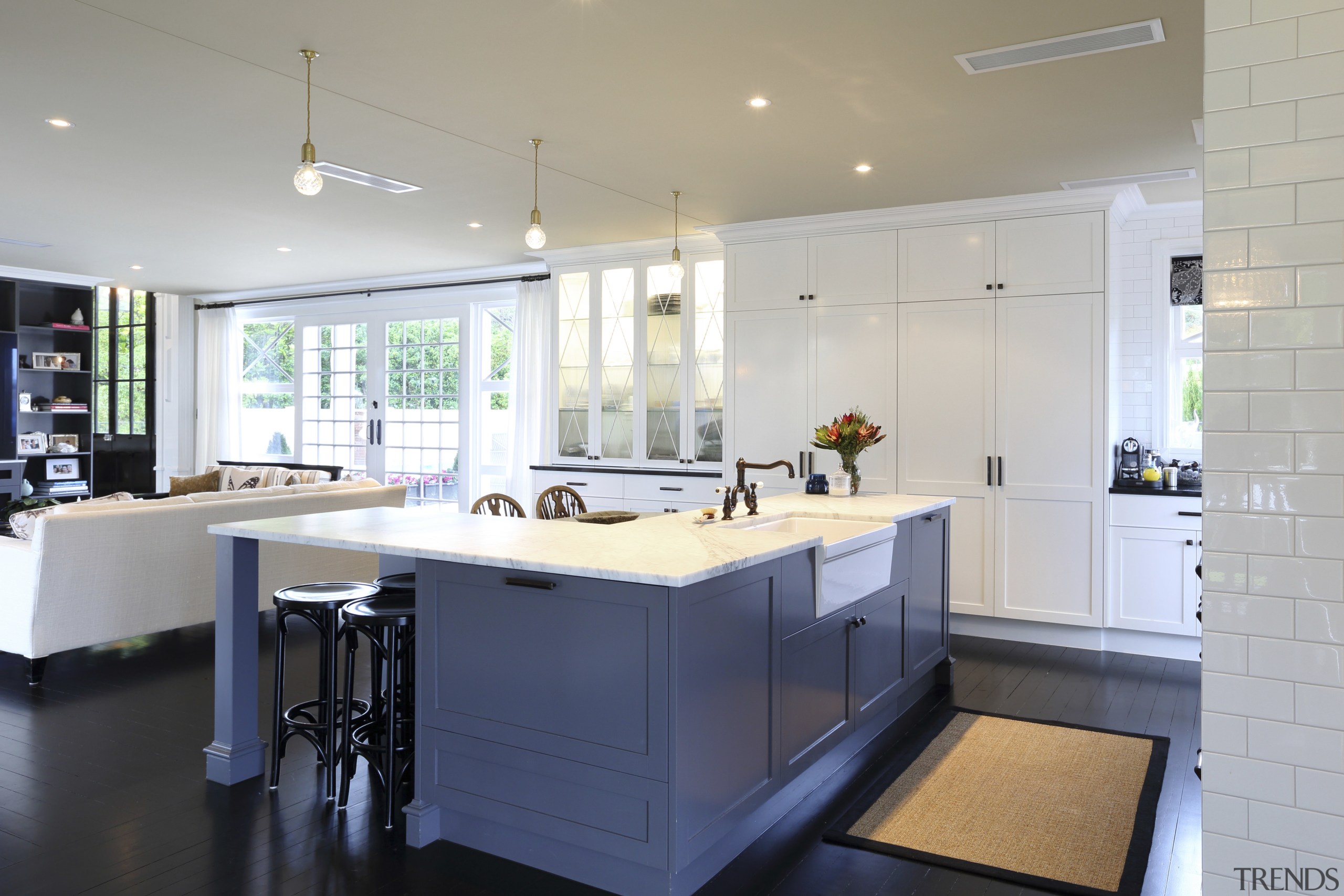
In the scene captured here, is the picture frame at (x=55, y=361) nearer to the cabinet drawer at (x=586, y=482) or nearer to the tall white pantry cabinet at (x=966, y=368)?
the cabinet drawer at (x=586, y=482)

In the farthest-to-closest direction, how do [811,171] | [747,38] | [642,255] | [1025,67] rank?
[642,255]
[811,171]
[1025,67]
[747,38]

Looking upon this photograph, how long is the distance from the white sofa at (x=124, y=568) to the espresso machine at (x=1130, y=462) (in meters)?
4.39

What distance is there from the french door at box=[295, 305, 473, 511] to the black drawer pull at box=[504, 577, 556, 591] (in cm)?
568

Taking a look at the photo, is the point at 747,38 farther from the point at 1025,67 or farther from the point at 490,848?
the point at 490,848

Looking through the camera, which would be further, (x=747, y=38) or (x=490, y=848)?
(x=747, y=38)

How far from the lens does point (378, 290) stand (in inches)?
337

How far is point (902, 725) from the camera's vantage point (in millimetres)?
3816

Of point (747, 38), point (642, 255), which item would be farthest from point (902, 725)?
point (642, 255)

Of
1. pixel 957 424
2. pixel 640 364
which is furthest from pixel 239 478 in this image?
pixel 957 424

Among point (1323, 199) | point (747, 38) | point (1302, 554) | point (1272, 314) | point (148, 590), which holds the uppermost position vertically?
point (747, 38)

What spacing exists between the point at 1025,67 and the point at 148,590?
480cm

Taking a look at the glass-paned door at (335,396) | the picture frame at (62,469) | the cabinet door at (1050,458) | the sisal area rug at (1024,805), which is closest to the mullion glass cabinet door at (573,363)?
the glass-paned door at (335,396)

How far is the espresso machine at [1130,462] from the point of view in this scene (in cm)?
527

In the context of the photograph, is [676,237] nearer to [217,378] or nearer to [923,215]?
[923,215]
